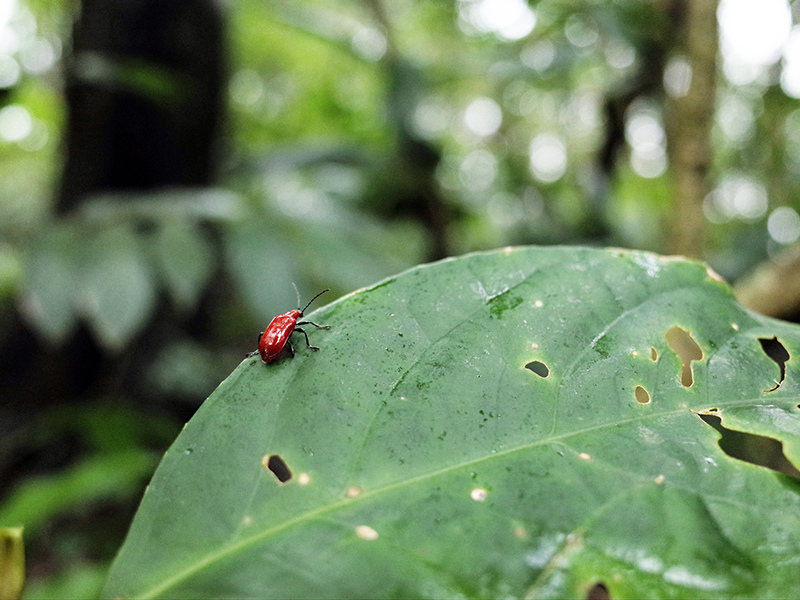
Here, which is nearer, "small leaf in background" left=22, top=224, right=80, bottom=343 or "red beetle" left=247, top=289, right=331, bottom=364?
"red beetle" left=247, top=289, right=331, bottom=364

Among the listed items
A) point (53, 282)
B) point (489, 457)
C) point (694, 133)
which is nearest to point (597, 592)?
point (489, 457)

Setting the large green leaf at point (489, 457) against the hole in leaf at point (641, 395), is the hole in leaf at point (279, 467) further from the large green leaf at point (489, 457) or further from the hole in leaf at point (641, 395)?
the hole in leaf at point (641, 395)

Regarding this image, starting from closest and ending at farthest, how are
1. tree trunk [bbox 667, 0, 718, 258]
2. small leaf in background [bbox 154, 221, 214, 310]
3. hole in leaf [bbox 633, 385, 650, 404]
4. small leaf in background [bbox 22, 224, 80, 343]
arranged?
1. hole in leaf [bbox 633, 385, 650, 404]
2. small leaf in background [bbox 22, 224, 80, 343]
3. small leaf in background [bbox 154, 221, 214, 310]
4. tree trunk [bbox 667, 0, 718, 258]

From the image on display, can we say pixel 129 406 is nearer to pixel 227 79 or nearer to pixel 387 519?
pixel 227 79

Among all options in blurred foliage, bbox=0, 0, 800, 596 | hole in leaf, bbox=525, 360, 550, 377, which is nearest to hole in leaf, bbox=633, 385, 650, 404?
hole in leaf, bbox=525, 360, 550, 377

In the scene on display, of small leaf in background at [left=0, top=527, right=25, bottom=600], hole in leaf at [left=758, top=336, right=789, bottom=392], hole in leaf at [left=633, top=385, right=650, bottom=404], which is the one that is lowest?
small leaf in background at [left=0, top=527, right=25, bottom=600]

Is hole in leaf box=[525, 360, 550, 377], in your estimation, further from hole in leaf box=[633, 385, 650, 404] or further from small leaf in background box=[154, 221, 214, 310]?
small leaf in background box=[154, 221, 214, 310]

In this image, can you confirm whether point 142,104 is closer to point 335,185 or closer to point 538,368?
point 335,185

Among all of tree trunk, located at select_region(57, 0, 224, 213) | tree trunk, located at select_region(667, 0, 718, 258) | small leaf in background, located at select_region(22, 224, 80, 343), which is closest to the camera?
small leaf in background, located at select_region(22, 224, 80, 343)
